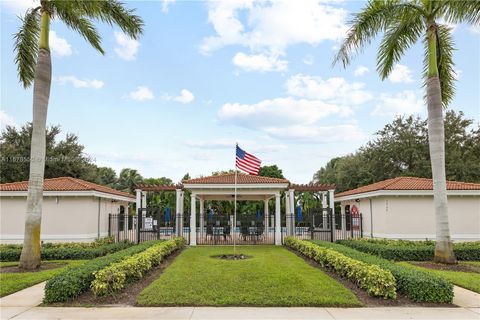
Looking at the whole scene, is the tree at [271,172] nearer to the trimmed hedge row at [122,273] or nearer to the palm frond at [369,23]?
the palm frond at [369,23]

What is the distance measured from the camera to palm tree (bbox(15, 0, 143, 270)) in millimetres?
11656

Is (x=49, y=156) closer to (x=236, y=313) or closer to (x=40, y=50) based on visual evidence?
(x=40, y=50)

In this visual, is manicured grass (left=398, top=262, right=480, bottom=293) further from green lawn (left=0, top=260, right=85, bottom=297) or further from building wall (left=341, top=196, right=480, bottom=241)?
green lawn (left=0, top=260, right=85, bottom=297)

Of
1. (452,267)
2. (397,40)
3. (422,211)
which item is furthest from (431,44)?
(422,211)

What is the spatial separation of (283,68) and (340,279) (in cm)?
1096

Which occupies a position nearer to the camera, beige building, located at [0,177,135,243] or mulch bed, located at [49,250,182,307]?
mulch bed, located at [49,250,182,307]

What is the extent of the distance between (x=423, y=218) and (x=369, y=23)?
1035 cm

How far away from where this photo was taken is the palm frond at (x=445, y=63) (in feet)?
45.3

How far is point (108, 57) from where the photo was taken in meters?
14.8

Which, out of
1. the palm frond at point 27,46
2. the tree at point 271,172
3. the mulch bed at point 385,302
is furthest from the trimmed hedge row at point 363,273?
the tree at point 271,172

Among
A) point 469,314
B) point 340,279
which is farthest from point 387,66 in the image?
point 469,314

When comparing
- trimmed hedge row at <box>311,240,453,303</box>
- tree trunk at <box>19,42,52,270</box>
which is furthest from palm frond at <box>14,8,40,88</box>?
trimmed hedge row at <box>311,240,453,303</box>

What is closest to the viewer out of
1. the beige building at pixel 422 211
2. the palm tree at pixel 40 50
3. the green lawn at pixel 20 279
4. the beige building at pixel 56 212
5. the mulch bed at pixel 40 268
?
the green lawn at pixel 20 279

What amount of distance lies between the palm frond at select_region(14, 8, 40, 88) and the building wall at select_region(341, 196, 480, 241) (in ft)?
55.7
